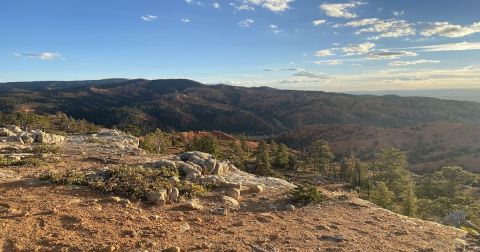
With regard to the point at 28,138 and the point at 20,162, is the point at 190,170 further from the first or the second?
the point at 28,138

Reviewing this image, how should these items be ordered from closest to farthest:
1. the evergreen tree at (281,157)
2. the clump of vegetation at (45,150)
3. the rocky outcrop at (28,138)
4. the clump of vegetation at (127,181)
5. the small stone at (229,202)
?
the clump of vegetation at (127,181), the small stone at (229,202), the clump of vegetation at (45,150), the rocky outcrop at (28,138), the evergreen tree at (281,157)

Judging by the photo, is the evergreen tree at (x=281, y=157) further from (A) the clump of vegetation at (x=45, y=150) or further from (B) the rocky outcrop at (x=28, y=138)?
(A) the clump of vegetation at (x=45, y=150)

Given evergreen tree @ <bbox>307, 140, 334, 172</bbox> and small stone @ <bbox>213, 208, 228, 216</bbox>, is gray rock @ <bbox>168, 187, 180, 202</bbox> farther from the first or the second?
evergreen tree @ <bbox>307, 140, 334, 172</bbox>

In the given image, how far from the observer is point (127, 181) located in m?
16.7

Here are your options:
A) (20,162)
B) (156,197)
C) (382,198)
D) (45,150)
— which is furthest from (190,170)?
(382,198)

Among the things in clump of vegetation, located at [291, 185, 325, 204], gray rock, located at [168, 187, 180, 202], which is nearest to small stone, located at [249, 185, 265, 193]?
clump of vegetation, located at [291, 185, 325, 204]

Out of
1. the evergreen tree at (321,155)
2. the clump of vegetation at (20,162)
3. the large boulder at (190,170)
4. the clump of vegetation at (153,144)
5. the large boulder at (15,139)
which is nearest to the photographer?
the large boulder at (190,170)

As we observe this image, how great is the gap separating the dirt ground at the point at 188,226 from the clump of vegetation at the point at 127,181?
1.65 ft

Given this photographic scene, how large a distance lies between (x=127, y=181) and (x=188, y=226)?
15.3 feet

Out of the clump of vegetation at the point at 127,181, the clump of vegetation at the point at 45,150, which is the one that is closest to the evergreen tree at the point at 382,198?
the clump of vegetation at the point at 127,181

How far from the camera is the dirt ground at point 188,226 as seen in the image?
11.4 m

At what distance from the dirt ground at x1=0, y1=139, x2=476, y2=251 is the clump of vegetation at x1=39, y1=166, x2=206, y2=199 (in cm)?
50

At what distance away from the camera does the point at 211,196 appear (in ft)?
57.2

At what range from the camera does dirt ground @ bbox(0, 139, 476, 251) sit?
37.4ft
